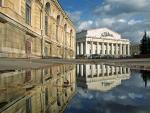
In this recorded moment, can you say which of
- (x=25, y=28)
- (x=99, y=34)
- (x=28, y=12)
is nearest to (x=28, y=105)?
(x=25, y=28)

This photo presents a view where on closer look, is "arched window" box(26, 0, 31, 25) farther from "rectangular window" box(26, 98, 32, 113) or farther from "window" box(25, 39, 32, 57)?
"rectangular window" box(26, 98, 32, 113)

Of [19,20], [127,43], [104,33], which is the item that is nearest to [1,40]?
[19,20]

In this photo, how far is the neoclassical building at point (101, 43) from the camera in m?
129

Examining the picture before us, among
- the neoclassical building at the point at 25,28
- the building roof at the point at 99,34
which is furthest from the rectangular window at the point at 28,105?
the building roof at the point at 99,34

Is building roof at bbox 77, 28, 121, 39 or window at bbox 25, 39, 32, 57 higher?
building roof at bbox 77, 28, 121, 39

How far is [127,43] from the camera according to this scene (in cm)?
14612

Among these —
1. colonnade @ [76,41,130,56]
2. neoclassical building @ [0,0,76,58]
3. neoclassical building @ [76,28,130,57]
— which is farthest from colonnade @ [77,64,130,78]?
colonnade @ [76,41,130,56]

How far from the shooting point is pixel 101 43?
134 metres

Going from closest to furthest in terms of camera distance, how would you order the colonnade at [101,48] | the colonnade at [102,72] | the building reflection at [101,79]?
the building reflection at [101,79] < the colonnade at [102,72] < the colonnade at [101,48]

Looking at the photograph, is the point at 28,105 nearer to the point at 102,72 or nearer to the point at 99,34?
the point at 102,72

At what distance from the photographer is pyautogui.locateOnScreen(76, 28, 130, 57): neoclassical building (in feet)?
423

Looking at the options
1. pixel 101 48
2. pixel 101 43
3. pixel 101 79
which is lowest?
pixel 101 79

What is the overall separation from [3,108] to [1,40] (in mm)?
17012

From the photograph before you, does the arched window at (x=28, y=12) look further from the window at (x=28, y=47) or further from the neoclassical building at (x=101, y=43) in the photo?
the neoclassical building at (x=101, y=43)
